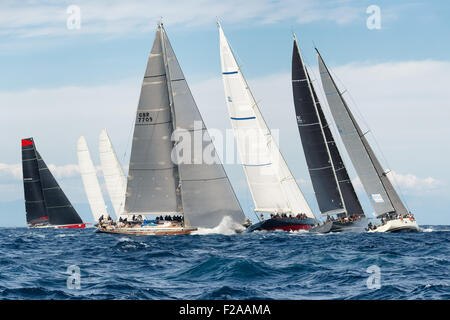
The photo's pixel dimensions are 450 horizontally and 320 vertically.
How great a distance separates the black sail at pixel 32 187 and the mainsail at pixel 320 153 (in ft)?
123

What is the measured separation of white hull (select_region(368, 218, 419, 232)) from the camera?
1649 inches

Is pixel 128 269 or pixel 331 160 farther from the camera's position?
pixel 331 160

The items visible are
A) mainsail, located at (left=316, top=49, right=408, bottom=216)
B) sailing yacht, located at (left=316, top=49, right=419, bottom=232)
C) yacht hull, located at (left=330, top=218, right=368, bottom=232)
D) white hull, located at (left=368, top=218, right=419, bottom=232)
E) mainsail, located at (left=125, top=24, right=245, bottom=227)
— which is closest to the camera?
mainsail, located at (left=125, top=24, right=245, bottom=227)

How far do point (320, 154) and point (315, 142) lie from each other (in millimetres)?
1137

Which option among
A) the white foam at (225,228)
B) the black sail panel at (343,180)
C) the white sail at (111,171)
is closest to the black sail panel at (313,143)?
the black sail panel at (343,180)

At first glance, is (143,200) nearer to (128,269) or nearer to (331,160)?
(331,160)

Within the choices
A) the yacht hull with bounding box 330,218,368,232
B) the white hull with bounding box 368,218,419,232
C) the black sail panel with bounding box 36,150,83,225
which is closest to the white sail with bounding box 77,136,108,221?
the black sail panel with bounding box 36,150,83,225

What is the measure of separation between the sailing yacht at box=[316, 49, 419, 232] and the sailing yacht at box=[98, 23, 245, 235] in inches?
480

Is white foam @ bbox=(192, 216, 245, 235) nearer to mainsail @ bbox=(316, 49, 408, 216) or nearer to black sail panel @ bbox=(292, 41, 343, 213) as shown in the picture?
black sail panel @ bbox=(292, 41, 343, 213)

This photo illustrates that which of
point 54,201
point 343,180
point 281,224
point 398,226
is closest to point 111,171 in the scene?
point 54,201

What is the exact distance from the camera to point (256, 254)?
81.9 feet

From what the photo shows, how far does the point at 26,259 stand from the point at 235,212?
18.1m

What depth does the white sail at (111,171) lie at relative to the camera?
6379cm
